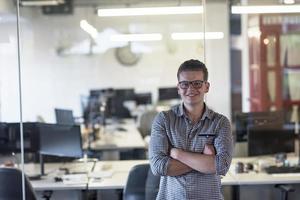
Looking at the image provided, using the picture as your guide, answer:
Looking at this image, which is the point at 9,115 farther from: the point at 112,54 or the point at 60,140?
the point at 112,54

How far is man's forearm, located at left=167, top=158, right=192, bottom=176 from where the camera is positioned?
8.07 ft

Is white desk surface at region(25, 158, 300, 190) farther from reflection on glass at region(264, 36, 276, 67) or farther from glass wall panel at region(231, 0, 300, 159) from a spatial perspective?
reflection on glass at region(264, 36, 276, 67)

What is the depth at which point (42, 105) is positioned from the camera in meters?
9.40

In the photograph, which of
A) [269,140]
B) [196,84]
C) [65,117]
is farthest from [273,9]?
[196,84]

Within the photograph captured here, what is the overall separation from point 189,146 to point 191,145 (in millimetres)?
12

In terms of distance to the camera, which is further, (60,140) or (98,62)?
(98,62)

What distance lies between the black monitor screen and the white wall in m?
5.01

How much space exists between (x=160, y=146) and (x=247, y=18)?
6.68 metres

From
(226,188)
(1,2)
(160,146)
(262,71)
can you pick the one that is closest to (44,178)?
(226,188)

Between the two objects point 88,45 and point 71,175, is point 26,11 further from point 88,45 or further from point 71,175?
point 71,175

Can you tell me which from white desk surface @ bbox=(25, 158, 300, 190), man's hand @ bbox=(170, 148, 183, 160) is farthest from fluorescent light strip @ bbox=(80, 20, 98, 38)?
man's hand @ bbox=(170, 148, 183, 160)

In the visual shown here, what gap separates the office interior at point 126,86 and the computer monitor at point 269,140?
10 millimetres

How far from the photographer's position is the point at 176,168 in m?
2.46

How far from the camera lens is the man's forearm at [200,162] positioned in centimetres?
244
